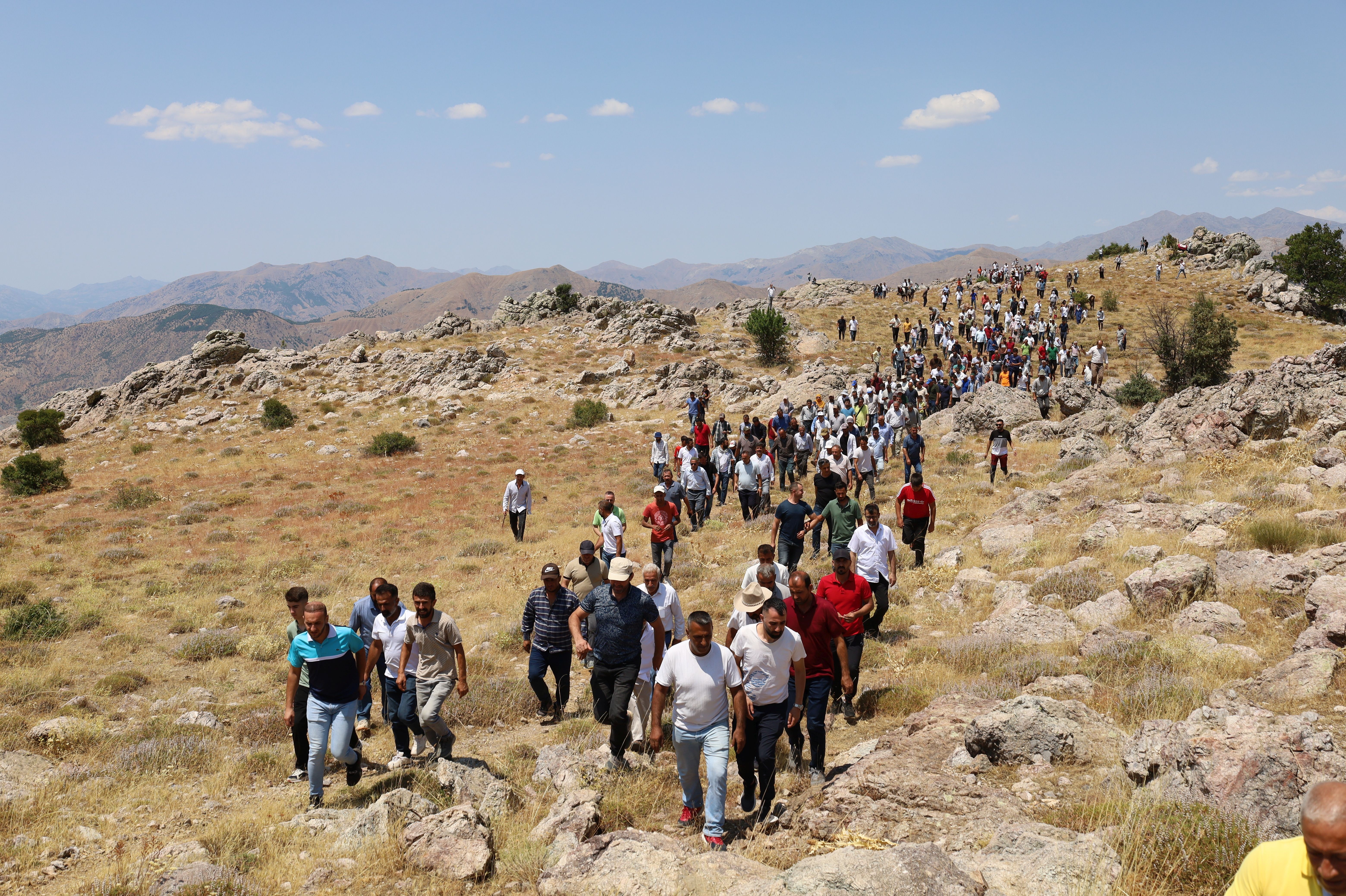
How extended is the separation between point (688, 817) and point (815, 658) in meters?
1.66

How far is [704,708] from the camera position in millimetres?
5355

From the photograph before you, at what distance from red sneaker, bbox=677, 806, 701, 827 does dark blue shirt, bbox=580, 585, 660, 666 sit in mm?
1458

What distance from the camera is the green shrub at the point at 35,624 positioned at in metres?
12.3

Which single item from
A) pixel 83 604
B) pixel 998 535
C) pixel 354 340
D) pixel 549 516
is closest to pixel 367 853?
pixel 998 535

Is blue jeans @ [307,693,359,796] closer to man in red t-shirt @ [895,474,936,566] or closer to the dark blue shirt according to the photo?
the dark blue shirt

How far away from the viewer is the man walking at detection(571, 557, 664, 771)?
21.9 feet

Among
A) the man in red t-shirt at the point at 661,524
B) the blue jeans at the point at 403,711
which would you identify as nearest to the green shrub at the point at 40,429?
the man in red t-shirt at the point at 661,524

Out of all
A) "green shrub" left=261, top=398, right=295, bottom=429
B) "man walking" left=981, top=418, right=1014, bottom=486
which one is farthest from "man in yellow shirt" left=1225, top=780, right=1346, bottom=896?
"green shrub" left=261, top=398, right=295, bottom=429

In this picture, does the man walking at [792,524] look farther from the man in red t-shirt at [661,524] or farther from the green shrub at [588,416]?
the green shrub at [588,416]

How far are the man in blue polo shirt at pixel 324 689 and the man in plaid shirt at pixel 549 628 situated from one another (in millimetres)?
1847

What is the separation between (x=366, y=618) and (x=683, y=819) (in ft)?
13.7

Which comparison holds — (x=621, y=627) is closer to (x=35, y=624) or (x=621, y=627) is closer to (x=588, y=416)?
(x=35, y=624)

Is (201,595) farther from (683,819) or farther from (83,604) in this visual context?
(683,819)

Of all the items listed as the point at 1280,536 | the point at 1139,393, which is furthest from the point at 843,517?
the point at 1139,393
